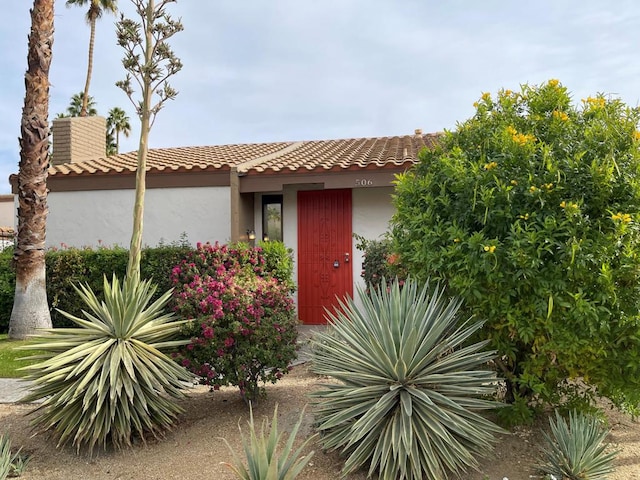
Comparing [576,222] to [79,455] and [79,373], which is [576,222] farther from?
[79,455]

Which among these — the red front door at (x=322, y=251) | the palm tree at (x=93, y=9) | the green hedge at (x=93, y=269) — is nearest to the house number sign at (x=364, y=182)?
the red front door at (x=322, y=251)

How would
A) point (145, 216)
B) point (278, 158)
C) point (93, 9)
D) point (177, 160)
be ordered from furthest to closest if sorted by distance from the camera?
point (93, 9)
point (177, 160)
point (278, 158)
point (145, 216)

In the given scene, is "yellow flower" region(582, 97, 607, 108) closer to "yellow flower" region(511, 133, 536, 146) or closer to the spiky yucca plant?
"yellow flower" region(511, 133, 536, 146)

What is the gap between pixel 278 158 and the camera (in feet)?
40.1

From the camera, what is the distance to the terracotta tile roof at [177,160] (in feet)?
36.1

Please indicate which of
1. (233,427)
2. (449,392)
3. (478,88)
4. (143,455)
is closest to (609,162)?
(478,88)

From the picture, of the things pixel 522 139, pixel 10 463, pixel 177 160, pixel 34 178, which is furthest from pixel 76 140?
pixel 522 139

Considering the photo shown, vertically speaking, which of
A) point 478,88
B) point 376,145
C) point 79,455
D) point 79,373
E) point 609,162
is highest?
point 376,145

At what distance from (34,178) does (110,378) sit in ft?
21.5

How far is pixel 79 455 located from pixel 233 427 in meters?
1.36

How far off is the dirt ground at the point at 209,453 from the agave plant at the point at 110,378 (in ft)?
0.53

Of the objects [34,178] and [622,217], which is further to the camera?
[34,178]

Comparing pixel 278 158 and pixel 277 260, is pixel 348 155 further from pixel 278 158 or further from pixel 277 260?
pixel 277 260

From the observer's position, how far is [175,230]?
11.1 metres
